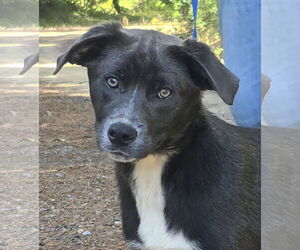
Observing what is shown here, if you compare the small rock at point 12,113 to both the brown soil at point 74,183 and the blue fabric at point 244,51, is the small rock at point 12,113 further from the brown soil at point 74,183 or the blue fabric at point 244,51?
the blue fabric at point 244,51

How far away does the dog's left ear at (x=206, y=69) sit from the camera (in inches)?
83.4

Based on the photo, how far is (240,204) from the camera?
7.95 feet

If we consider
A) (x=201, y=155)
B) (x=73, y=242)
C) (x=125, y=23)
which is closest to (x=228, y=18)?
(x=125, y=23)

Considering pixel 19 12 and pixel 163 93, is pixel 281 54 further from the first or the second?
pixel 19 12

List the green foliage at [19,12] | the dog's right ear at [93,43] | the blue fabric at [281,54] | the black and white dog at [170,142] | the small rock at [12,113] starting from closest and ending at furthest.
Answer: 1. the blue fabric at [281,54]
2. the black and white dog at [170,142]
3. the dog's right ear at [93,43]
4. the green foliage at [19,12]
5. the small rock at [12,113]

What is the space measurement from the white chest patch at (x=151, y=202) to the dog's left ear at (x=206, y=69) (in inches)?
13.8

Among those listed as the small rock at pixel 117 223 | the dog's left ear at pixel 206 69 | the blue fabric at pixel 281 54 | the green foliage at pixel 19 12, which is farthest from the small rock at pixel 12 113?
the blue fabric at pixel 281 54

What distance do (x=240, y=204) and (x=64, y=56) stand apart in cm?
86

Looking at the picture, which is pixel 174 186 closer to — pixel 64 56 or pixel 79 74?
pixel 64 56

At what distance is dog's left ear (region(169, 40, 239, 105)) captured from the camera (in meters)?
2.12

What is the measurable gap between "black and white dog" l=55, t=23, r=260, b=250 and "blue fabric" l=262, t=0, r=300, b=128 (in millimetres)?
154

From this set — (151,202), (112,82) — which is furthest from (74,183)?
(112,82)

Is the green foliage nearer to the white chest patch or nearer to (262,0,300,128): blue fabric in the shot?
the white chest patch

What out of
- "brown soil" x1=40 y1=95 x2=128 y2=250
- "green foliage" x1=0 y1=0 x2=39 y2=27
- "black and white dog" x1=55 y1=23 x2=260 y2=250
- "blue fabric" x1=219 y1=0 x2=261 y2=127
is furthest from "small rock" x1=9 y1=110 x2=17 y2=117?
"blue fabric" x1=219 y1=0 x2=261 y2=127
